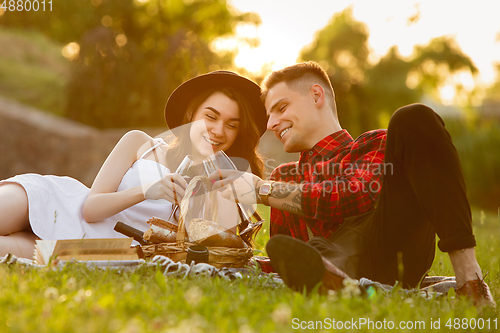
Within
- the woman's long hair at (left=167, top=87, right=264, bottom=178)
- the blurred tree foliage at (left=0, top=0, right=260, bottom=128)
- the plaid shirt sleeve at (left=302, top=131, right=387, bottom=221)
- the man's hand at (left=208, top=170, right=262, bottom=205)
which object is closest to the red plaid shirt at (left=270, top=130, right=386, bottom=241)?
the plaid shirt sleeve at (left=302, top=131, right=387, bottom=221)

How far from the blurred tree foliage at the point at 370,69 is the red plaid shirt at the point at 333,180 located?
11.8 metres

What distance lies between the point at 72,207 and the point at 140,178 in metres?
0.57

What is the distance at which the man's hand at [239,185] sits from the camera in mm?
2768

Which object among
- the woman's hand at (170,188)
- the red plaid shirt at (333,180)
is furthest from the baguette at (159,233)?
the red plaid shirt at (333,180)

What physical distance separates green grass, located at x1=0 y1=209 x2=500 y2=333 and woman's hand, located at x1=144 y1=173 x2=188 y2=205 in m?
0.78

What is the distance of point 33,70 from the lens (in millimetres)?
15664

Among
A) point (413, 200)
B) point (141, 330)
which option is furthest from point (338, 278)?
point (141, 330)

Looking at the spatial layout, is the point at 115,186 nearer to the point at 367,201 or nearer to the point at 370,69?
the point at 367,201

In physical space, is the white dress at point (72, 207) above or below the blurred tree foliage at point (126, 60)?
below

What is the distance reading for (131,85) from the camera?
13633 millimetres

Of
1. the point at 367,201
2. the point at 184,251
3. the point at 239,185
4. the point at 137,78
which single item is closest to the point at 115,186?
the point at 184,251

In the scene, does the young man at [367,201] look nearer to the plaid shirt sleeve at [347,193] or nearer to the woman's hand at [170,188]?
the plaid shirt sleeve at [347,193]

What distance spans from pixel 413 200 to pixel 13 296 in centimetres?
211

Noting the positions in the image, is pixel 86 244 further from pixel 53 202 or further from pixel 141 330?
pixel 141 330
